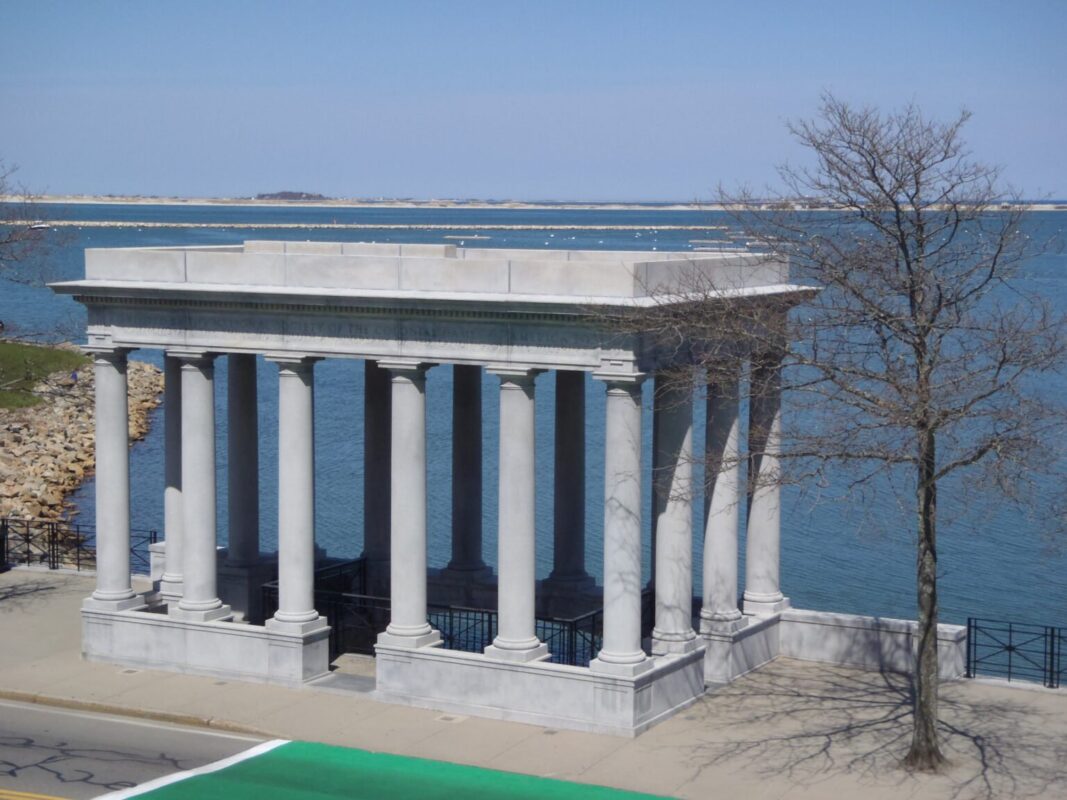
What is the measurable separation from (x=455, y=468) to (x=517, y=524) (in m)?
5.68

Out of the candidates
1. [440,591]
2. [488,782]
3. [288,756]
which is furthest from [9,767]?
[440,591]

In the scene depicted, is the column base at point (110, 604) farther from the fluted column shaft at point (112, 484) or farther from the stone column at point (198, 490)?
the stone column at point (198, 490)

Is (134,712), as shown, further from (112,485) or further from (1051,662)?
(1051,662)

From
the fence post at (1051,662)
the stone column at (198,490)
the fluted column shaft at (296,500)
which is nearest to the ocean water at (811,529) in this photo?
the fence post at (1051,662)

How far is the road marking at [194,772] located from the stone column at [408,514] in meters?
2.57

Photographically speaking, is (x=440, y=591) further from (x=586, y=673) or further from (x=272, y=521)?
(x=272, y=521)

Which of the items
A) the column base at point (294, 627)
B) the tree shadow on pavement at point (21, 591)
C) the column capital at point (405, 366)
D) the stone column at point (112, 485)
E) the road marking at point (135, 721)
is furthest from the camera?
the tree shadow on pavement at point (21, 591)

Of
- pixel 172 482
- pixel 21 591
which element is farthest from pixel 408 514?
pixel 21 591

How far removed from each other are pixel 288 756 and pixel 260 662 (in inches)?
138

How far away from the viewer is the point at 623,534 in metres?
21.7

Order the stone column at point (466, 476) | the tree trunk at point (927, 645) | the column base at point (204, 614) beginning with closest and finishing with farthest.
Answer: the tree trunk at point (927, 645) < the column base at point (204, 614) < the stone column at point (466, 476)

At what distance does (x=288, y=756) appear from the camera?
67.8 ft

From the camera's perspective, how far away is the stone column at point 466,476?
90.9 ft

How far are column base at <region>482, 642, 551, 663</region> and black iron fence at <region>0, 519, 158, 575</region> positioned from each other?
476 inches
